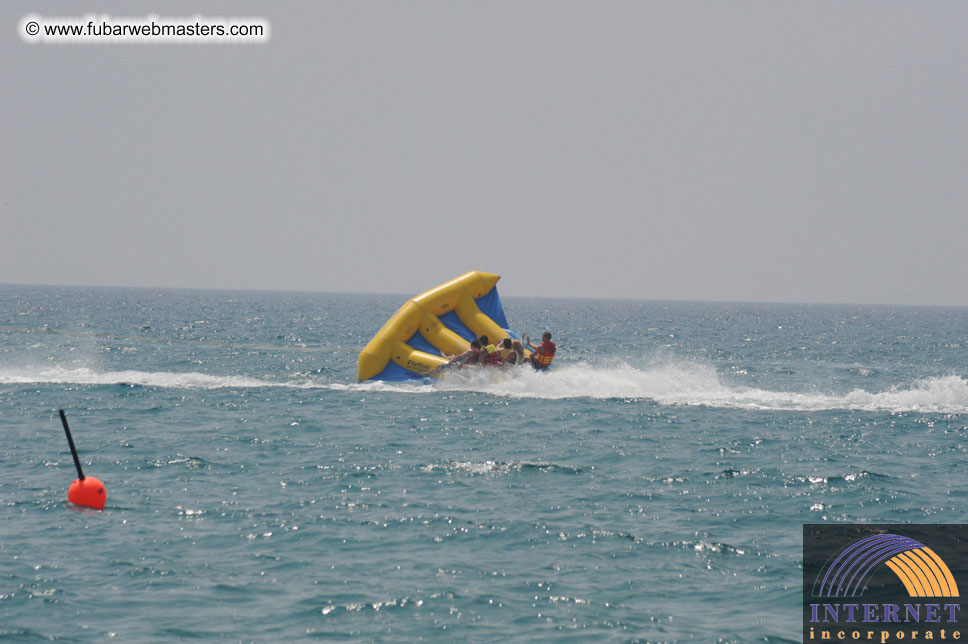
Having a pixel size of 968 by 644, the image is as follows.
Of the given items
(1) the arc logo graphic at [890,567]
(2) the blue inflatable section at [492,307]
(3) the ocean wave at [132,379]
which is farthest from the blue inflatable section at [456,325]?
(1) the arc logo graphic at [890,567]

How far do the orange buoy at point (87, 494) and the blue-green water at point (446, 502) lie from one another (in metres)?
0.13

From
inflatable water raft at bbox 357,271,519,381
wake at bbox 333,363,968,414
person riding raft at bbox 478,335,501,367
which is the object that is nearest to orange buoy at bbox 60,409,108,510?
wake at bbox 333,363,968,414

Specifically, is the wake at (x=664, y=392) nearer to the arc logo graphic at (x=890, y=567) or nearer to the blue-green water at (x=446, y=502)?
the blue-green water at (x=446, y=502)

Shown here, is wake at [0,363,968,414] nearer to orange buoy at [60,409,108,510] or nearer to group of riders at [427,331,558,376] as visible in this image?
group of riders at [427,331,558,376]

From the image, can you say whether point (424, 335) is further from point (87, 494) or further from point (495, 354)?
point (87, 494)

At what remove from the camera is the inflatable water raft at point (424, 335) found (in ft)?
62.1

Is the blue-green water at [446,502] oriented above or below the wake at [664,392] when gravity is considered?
below

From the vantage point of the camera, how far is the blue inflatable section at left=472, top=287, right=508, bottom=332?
20188 millimetres

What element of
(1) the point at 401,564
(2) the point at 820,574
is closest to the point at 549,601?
(1) the point at 401,564

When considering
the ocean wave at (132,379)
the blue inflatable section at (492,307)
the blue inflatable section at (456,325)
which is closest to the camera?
the blue inflatable section at (456,325)

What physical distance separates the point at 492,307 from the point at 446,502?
11.0 m

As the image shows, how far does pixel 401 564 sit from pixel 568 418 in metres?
8.51

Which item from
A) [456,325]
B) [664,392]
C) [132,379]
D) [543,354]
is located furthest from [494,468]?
[132,379]

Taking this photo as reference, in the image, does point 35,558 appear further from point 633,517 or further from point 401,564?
point 633,517
